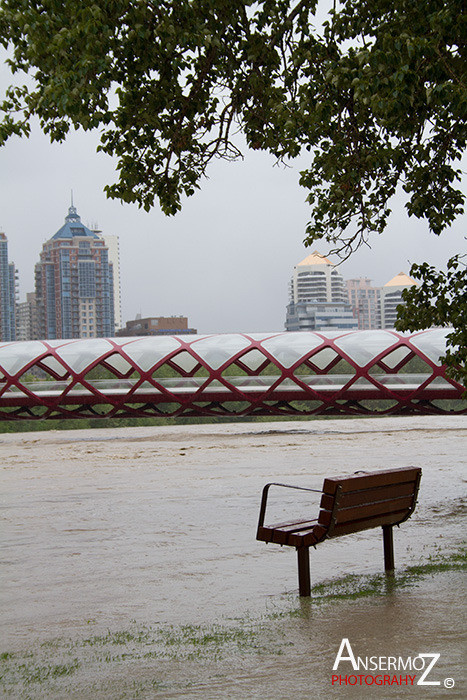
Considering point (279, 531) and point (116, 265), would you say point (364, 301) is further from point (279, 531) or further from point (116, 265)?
point (279, 531)

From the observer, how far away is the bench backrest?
5.37m

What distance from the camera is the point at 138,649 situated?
4449 mm

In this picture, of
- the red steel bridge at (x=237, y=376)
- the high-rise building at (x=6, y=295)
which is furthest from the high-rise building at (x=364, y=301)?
the red steel bridge at (x=237, y=376)

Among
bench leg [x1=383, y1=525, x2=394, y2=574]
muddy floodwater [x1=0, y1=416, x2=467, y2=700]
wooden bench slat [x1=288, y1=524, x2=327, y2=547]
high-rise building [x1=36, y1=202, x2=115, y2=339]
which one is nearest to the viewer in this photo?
muddy floodwater [x1=0, y1=416, x2=467, y2=700]

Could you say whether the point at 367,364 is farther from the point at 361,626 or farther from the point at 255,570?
the point at 361,626

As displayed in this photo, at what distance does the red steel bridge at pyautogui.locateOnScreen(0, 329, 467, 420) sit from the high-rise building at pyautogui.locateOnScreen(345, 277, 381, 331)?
161m

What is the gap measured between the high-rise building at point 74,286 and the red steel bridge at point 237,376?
11152cm

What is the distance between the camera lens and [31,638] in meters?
4.82

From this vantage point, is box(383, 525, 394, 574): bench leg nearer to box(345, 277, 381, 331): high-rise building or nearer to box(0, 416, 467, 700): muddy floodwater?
box(0, 416, 467, 700): muddy floodwater

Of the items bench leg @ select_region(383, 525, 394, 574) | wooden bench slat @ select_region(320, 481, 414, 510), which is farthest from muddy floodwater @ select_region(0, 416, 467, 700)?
wooden bench slat @ select_region(320, 481, 414, 510)

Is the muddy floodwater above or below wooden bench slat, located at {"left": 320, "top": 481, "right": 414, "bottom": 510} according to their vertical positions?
below

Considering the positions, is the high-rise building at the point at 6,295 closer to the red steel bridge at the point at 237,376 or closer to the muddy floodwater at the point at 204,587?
the red steel bridge at the point at 237,376

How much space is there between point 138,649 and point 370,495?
202cm

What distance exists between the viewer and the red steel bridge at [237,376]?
72.4ft
